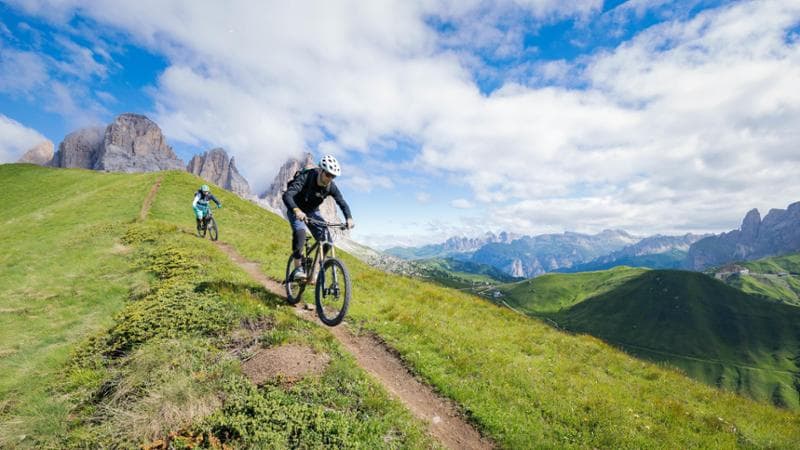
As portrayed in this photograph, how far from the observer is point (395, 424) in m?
7.49

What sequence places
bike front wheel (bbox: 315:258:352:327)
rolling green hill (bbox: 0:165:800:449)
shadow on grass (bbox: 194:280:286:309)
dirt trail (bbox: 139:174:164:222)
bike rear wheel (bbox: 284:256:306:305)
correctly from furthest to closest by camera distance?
1. dirt trail (bbox: 139:174:164:222)
2. bike rear wheel (bbox: 284:256:306:305)
3. shadow on grass (bbox: 194:280:286:309)
4. bike front wheel (bbox: 315:258:352:327)
5. rolling green hill (bbox: 0:165:800:449)

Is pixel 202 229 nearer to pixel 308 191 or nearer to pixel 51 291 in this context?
pixel 51 291

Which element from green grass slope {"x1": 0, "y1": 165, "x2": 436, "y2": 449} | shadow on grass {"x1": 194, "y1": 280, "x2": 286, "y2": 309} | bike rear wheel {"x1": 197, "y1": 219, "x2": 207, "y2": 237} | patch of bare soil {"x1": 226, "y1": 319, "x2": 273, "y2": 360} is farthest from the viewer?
bike rear wheel {"x1": 197, "y1": 219, "x2": 207, "y2": 237}

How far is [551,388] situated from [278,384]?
784 centimetres

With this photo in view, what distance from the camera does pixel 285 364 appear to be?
8.66m

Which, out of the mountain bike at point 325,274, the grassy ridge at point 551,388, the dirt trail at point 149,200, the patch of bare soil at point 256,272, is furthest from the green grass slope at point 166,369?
the dirt trail at point 149,200

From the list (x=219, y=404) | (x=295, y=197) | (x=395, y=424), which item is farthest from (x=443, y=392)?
(x=295, y=197)

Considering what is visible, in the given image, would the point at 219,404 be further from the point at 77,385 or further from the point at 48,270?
the point at 48,270

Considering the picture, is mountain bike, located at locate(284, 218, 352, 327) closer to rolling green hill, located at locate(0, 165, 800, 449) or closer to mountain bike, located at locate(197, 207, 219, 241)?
rolling green hill, located at locate(0, 165, 800, 449)

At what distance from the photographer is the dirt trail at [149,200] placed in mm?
33103

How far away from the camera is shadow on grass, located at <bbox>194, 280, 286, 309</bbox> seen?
12.6 m

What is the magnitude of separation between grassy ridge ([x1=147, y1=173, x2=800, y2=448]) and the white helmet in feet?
18.6

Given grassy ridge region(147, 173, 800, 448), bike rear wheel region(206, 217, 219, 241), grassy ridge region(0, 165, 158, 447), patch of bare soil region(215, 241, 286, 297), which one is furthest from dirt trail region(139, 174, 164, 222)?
grassy ridge region(147, 173, 800, 448)

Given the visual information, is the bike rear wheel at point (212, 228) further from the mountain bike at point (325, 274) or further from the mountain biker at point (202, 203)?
the mountain bike at point (325, 274)
